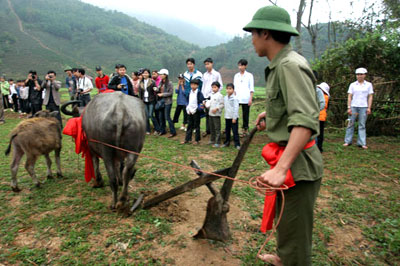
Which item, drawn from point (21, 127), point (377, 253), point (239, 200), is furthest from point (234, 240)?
point (21, 127)

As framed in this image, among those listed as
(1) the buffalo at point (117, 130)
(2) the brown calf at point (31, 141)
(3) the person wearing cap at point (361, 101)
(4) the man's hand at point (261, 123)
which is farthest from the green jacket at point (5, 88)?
(3) the person wearing cap at point (361, 101)

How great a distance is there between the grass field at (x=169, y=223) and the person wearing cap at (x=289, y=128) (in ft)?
3.28

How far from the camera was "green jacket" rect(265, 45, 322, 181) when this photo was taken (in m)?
1.47

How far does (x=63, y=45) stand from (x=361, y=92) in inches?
2915

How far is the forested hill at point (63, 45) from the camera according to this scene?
157ft

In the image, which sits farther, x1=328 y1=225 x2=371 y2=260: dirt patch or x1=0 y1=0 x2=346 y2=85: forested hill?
x1=0 y1=0 x2=346 y2=85: forested hill

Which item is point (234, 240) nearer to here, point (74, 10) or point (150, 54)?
point (150, 54)

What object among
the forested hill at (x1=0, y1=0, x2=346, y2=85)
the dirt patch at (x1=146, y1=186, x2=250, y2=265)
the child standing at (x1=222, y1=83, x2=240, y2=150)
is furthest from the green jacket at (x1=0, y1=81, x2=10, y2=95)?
the forested hill at (x1=0, y1=0, x2=346, y2=85)

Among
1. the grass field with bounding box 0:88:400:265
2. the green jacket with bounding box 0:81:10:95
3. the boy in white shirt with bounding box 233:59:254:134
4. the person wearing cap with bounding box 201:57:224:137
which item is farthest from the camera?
the green jacket with bounding box 0:81:10:95

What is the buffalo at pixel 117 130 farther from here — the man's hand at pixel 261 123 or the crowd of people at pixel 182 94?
the crowd of people at pixel 182 94

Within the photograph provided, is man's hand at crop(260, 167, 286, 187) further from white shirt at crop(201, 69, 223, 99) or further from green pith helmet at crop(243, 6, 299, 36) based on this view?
white shirt at crop(201, 69, 223, 99)

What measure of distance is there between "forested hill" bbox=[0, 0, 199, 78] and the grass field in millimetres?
43657

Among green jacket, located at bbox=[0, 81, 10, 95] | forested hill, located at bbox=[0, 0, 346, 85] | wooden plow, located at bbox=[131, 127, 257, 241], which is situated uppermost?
forested hill, located at bbox=[0, 0, 346, 85]

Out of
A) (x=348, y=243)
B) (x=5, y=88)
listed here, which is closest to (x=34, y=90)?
(x=5, y=88)
